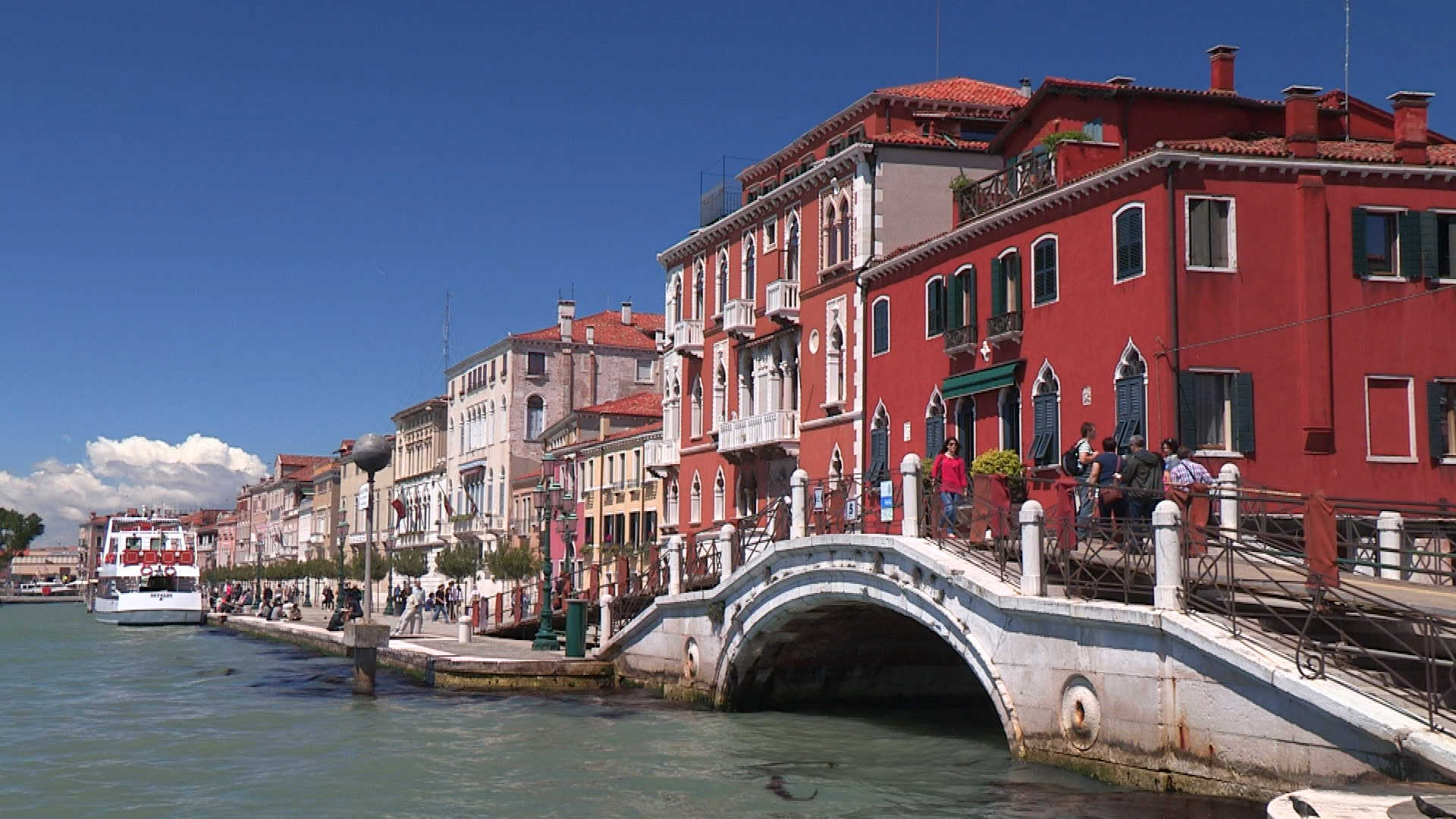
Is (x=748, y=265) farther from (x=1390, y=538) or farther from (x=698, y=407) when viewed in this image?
(x=1390, y=538)

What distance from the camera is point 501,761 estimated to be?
771 inches

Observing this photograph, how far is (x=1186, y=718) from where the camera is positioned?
13.7m

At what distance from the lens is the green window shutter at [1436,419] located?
904 inches

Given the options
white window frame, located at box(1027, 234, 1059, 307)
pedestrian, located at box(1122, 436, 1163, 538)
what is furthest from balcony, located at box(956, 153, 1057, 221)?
pedestrian, located at box(1122, 436, 1163, 538)

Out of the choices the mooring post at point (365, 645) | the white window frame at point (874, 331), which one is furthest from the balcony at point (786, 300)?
the mooring post at point (365, 645)

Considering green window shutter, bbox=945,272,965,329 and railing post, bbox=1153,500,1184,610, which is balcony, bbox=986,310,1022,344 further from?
railing post, bbox=1153,500,1184,610

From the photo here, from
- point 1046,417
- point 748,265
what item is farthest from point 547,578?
point 1046,417

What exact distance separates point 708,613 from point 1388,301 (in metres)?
11.7

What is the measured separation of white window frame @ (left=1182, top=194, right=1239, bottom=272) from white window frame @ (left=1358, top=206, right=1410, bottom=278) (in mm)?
2035

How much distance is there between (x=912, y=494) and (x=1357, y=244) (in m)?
8.79

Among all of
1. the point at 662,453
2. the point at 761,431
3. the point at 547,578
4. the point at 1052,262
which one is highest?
the point at 1052,262

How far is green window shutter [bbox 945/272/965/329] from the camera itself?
28.2 meters

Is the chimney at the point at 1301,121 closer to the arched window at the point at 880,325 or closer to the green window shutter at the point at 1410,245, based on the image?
the green window shutter at the point at 1410,245

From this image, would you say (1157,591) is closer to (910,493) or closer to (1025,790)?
(1025,790)
